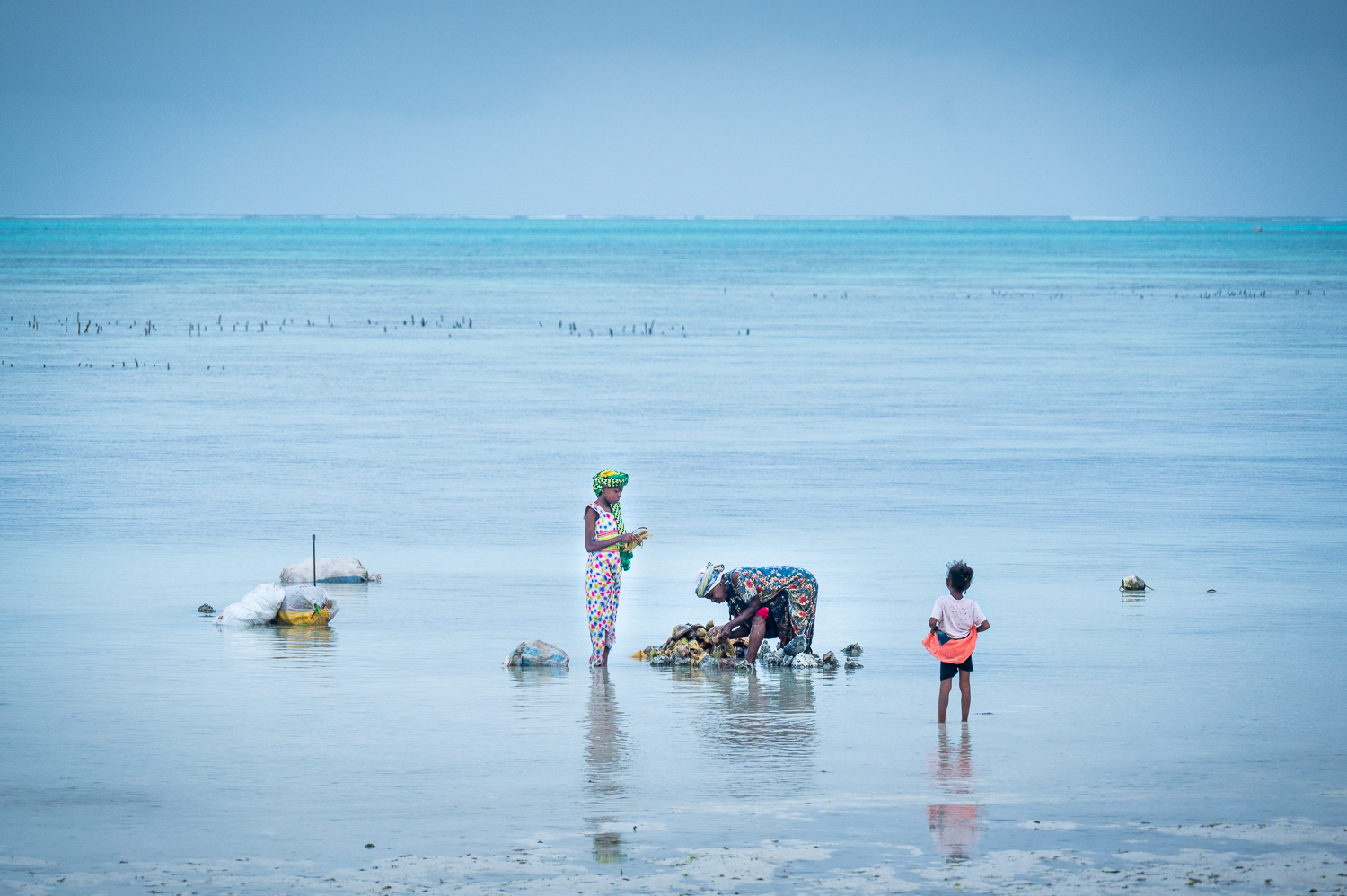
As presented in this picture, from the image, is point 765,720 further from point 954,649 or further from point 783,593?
point 783,593

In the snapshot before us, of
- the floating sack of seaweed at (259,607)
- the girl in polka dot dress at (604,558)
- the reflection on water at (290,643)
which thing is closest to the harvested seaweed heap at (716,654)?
the girl in polka dot dress at (604,558)

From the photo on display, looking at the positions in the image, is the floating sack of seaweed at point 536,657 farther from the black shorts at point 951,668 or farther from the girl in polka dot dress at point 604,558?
the black shorts at point 951,668

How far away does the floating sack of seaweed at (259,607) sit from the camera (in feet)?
42.9

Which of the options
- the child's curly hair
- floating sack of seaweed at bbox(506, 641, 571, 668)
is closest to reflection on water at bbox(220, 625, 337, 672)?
floating sack of seaweed at bbox(506, 641, 571, 668)

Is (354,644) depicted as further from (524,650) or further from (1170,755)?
(1170,755)

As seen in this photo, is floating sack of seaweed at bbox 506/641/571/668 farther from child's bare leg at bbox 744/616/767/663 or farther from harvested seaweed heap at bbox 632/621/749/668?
child's bare leg at bbox 744/616/767/663

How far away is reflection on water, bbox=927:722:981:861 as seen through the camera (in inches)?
309

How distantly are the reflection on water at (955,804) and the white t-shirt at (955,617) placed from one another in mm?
599

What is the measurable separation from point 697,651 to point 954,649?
7.91ft

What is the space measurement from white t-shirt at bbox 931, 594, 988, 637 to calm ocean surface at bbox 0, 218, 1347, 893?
0.61 meters

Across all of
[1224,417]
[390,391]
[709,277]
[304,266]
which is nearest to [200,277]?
[304,266]

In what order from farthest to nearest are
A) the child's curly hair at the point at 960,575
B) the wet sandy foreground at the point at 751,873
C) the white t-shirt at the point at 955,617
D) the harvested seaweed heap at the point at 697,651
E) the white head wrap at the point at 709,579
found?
1. the harvested seaweed heap at the point at 697,651
2. the white head wrap at the point at 709,579
3. the white t-shirt at the point at 955,617
4. the child's curly hair at the point at 960,575
5. the wet sandy foreground at the point at 751,873

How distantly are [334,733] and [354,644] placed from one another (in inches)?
104

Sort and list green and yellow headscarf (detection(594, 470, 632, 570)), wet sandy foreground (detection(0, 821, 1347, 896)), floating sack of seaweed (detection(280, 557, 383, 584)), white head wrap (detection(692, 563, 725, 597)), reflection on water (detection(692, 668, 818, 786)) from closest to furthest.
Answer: wet sandy foreground (detection(0, 821, 1347, 896)) < reflection on water (detection(692, 668, 818, 786)) < green and yellow headscarf (detection(594, 470, 632, 570)) < white head wrap (detection(692, 563, 725, 597)) < floating sack of seaweed (detection(280, 557, 383, 584))
